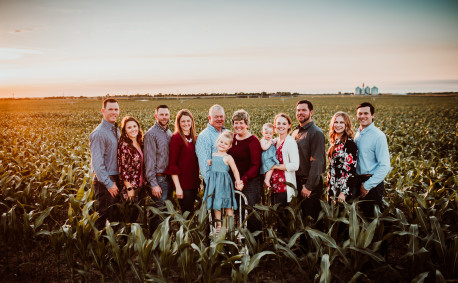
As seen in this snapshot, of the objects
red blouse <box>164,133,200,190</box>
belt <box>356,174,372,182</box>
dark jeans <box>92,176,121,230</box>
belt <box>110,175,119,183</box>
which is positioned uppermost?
red blouse <box>164,133,200,190</box>

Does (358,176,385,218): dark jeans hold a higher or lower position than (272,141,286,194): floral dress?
lower

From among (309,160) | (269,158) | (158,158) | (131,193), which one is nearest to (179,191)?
(158,158)

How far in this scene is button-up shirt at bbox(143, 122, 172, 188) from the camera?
393 cm

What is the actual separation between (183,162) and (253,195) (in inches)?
41.6

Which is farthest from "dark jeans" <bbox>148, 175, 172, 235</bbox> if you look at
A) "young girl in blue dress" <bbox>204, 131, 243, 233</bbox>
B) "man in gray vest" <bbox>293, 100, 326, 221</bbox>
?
"man in gray vest" <bbox>293, 100, 326, 221</bbox>

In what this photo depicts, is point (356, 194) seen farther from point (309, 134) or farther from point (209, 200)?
point (209, 200)

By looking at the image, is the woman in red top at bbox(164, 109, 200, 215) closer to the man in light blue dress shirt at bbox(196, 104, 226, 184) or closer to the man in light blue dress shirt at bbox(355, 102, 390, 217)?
the man in light blue dress shirt at bbox(196, 104, 226, 184)

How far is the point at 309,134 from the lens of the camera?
3914mm

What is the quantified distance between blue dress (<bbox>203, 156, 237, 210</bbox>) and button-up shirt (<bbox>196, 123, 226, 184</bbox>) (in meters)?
0.11

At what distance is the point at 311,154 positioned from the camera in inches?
154

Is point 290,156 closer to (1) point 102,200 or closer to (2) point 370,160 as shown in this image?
(2) point 370,160

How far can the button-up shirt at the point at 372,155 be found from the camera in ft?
12.0

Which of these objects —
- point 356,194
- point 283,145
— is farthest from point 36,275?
point 356,194

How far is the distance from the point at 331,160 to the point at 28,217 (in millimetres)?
4039
